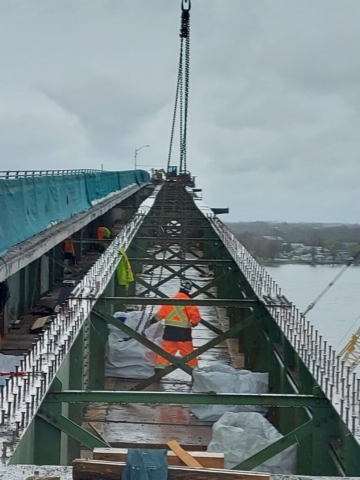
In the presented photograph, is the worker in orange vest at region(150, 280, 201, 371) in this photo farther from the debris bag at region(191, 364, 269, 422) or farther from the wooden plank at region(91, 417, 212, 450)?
the wooden plank at region(91, 417, 212, 450)

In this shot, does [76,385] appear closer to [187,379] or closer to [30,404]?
[187,379]

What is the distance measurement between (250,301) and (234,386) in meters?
1.12

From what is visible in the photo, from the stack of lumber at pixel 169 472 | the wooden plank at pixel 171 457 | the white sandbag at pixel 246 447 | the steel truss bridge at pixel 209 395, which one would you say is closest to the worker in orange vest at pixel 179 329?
the steel truss bridge at pixel 209 395

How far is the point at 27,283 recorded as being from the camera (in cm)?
1716

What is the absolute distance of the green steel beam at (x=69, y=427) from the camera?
4958 mm

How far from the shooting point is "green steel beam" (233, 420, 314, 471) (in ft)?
16.1

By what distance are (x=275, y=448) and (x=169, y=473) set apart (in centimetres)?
212

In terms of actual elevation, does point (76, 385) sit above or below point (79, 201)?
below

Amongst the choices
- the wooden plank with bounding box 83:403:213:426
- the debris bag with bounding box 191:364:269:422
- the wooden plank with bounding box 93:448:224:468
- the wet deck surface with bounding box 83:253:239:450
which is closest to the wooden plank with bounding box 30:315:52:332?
the wet deck surface with bounding box 83:253:239:450

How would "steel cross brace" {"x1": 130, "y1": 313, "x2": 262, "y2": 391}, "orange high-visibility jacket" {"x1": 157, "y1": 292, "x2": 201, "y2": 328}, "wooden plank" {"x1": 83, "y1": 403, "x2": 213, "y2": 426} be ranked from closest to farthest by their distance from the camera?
"wooden plank" {"x1": 83, "y1": 403, "x2": 213, "y2": 426}, "steel cross brace" {"x1": 130, "y1": 313, "x2": 262, "y2": 391}, "orange high-visibility jacket" {"x1": 157, "y1": 292, "x2": 201, "y2": 328}

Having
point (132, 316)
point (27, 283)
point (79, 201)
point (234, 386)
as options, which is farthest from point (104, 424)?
point (79, 201)

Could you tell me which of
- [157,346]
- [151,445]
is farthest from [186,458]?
[157,346]

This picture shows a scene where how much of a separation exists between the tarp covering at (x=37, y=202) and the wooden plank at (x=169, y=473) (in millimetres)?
6971

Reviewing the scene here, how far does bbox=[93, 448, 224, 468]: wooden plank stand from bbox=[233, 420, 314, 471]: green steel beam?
144cm
